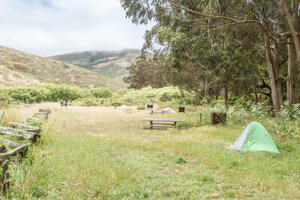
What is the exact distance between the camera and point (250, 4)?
9.45 meters

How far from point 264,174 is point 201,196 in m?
1.68

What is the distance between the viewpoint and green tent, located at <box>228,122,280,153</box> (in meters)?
6.16

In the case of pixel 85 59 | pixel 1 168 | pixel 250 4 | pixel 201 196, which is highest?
pixel 85 59

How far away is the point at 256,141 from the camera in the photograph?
6363 millimetres

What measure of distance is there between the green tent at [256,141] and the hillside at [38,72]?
164 feet

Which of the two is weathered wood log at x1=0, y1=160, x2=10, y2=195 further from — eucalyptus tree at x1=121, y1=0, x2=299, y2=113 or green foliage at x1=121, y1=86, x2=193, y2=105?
green foliage at x1=121, y1=86, x2=193, y2=105

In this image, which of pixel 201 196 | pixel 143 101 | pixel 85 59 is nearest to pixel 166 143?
pixel 201 196

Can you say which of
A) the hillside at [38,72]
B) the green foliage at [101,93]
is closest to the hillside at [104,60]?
the hillside at [38,72]

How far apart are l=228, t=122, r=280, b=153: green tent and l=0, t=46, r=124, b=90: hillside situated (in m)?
50.1

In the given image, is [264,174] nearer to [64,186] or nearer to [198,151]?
[198,151]

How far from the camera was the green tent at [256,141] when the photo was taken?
6.16 metres

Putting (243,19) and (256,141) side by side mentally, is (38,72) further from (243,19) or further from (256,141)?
(256,141)

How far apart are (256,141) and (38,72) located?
62.8 metres

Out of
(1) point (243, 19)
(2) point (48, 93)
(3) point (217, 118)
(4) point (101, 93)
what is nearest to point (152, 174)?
(3) point (217, 118)
